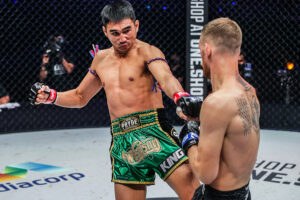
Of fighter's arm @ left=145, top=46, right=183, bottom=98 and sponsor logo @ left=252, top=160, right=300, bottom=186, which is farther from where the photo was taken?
sponsor logo @ left=252, top=160, right=300, bottom=186

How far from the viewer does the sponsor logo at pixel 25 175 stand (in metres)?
A: 2.64

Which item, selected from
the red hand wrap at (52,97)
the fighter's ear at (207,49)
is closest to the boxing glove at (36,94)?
the red hand wrap at (52,97)

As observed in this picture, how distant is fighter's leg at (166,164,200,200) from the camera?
5.23 ft

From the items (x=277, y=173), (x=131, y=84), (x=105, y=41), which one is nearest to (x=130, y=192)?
(x=131, y=84)

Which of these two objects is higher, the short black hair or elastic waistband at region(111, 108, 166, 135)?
the short black hair

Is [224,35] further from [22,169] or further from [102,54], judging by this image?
[22,169]

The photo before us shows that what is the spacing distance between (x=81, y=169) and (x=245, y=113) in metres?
2.17

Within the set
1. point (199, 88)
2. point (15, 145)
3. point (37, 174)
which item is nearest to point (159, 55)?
point (37, 174)

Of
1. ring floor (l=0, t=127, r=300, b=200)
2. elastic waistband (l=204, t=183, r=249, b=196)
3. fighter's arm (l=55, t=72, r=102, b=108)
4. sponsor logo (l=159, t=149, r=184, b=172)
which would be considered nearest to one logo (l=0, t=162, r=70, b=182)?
ring floor (l=0, t=127, r=300, b=200)

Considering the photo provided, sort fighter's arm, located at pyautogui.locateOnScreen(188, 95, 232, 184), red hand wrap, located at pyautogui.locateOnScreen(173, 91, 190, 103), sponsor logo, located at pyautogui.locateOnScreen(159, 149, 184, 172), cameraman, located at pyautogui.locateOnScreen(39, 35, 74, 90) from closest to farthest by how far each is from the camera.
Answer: fighter's arm, located at pyautogui.locateOnScreen(188, 95, 232, 184), red hand wrap, located at pyautogui.locateOnScreen(173, 91, 190, 103), sponsor logo, located at pyautogui.locateOnScreen(159, 149, 184, 172), cameraman, located at pyautogui.locateOnScreen(39, 35, 74, 90)

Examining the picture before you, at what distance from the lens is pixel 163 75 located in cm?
163

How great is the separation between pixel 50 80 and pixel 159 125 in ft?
12.5

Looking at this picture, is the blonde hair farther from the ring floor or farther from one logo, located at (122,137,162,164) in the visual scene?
the ring floor

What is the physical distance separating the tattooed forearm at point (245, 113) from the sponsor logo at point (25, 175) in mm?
1960
